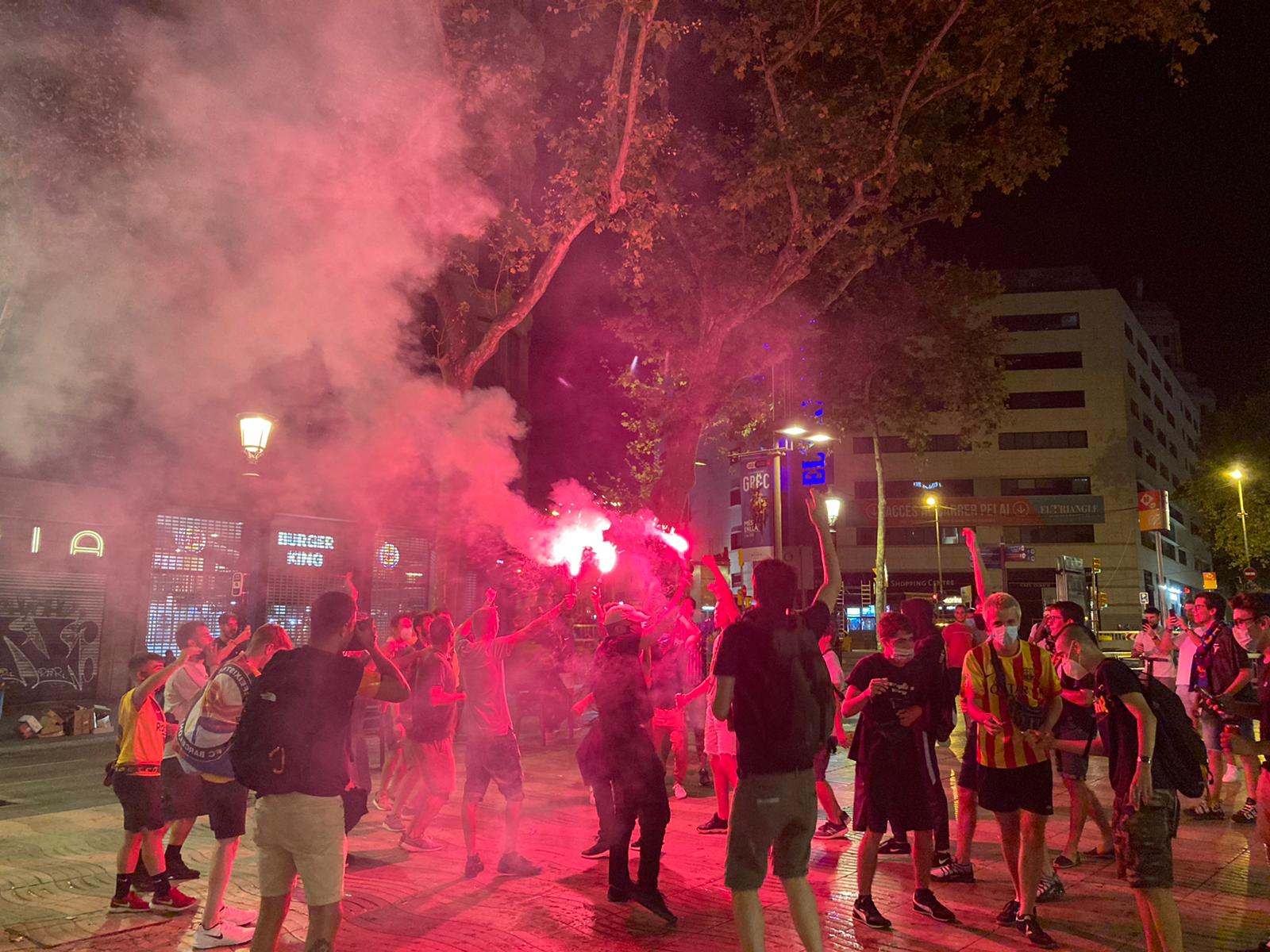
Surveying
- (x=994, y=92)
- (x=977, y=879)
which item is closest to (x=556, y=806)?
(x=977, y=879)

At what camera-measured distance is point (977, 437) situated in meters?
48.0

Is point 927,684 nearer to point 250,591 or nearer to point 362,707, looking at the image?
point 362,707

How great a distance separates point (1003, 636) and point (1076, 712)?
7.06ft

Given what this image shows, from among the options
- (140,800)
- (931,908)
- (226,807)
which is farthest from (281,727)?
(931,908)

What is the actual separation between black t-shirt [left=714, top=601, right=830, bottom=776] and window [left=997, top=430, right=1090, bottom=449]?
49.9 metres

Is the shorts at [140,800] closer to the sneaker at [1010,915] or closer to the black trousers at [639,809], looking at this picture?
the black trousers at [639,809]

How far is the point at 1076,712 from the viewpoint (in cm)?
655

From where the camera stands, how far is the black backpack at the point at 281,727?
3629 millimetres

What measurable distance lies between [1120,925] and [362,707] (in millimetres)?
6189

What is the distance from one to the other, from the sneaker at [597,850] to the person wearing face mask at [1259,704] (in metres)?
3.87

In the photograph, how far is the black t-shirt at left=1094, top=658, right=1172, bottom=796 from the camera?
423 cm

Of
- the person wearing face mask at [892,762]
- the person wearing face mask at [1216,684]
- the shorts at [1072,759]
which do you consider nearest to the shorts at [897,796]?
the person wearing face mask at [892,762]

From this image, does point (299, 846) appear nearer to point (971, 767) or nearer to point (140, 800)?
point (140, 800)

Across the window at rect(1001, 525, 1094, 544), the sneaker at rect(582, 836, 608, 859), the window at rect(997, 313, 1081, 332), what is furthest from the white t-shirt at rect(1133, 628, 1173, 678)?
the window at rect(997, 313, 1081, 332)
